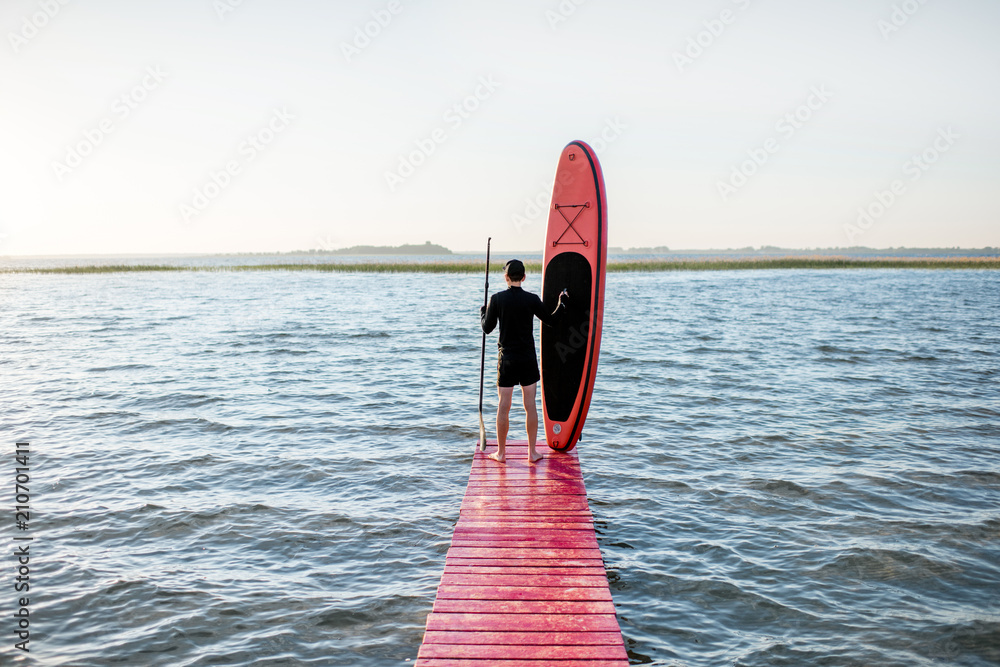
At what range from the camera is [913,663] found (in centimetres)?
508

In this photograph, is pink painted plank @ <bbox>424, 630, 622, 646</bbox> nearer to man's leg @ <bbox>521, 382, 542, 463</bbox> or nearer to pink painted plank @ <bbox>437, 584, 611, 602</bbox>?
pink painted plank @ <bbox>437, 584, 611, 602</bbox>

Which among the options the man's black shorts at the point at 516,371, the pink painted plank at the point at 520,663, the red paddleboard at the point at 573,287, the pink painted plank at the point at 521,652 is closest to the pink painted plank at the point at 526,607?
the pink painted plank at the point at 521,652

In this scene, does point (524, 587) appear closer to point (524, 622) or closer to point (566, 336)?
point (524, 622)

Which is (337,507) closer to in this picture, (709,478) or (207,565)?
(207,565)

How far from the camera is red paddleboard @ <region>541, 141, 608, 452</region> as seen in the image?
8352mm

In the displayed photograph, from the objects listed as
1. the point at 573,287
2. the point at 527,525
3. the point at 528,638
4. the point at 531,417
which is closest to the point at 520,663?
the point at 528,638

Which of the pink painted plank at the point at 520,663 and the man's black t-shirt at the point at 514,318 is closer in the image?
the pink painted plank at the point at 520,663

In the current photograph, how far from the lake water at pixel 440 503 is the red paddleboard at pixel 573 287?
123cm

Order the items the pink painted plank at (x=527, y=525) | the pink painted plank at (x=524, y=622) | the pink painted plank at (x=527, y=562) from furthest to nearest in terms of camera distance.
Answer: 1. the pink painted plank at (x=527, y=525)
2. the pink painted plank at (x=527, y=562)
3. the pink painted plank at (x=524, y=622)

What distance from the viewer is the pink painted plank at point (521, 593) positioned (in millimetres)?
4840

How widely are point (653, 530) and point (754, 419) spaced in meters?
5.56

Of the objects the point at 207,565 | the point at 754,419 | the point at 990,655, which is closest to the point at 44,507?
the point at 207,565

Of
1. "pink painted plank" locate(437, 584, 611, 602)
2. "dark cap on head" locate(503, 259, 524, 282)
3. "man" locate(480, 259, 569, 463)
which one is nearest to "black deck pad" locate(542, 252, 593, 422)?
"man" locate(480, 259, 569, 463)

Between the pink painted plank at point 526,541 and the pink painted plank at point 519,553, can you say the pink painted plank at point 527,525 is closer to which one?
the pink painted plank at point 526,541
